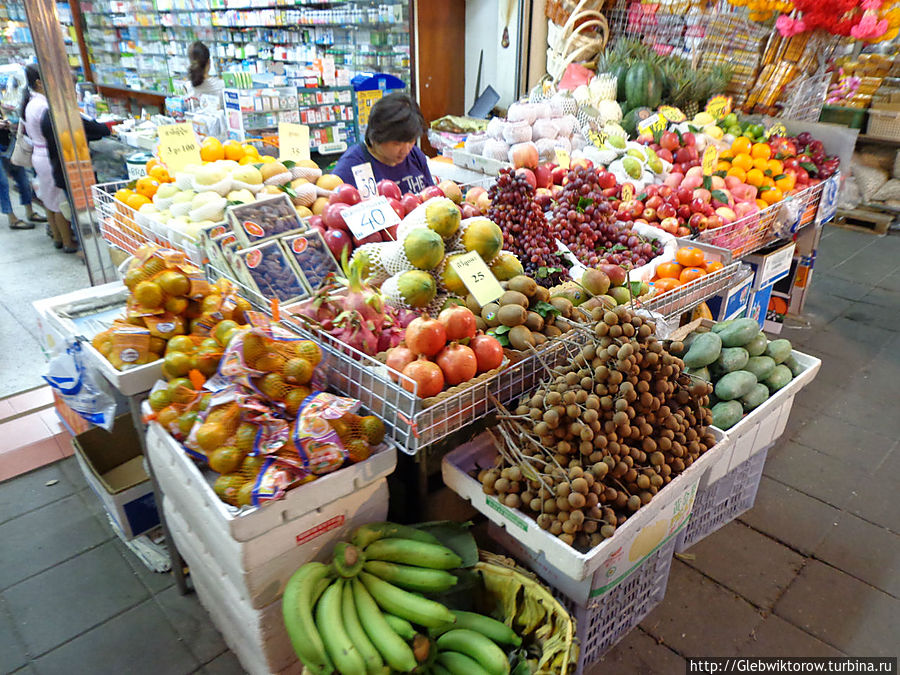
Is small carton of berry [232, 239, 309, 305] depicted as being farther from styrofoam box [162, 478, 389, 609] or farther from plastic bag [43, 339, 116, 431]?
styrofoam box [162, 478, 389, 609]

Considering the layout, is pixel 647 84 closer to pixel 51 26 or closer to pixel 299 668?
pixel 51 26

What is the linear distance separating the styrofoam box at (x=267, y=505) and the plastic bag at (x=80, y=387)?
0.99 ft

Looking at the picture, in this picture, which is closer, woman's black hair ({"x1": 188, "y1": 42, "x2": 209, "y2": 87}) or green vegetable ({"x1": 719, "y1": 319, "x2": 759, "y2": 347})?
green vegetable ({"x1": 719, "y1": 319, "x2": 759, "y2": 347})

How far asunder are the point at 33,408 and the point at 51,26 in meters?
1.93

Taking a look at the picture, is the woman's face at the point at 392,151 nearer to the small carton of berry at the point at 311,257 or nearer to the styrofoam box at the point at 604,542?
the small carton of berry at the point at 311,257

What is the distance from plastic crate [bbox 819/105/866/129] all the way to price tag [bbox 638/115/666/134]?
3.93m

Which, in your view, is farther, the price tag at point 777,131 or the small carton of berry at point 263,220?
the price tag at point 777,131

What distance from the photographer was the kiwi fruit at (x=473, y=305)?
1.90 metres

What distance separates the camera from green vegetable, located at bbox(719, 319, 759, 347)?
230cm

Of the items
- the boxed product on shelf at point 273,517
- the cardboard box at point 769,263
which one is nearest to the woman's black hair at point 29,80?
the boxed product on shelf at point 273,517

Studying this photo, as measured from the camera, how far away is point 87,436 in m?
2.49

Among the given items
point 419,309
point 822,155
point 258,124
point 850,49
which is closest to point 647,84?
point 822,155

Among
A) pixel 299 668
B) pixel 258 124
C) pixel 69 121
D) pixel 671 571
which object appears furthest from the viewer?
pixel 258 124

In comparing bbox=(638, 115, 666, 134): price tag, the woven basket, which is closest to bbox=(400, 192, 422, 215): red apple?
bbox=(638, 115, 666, 134): price tag
